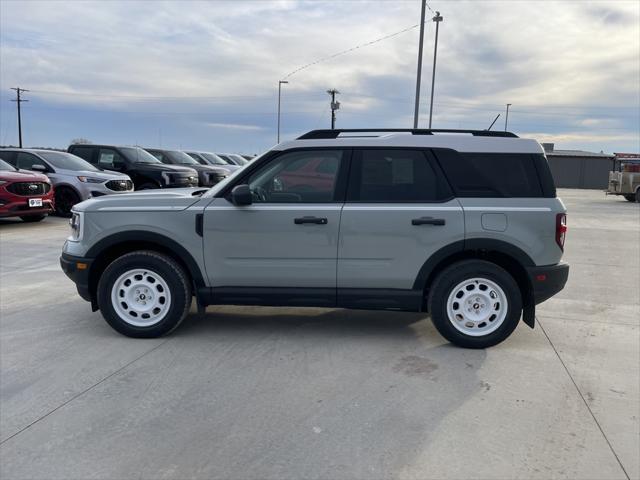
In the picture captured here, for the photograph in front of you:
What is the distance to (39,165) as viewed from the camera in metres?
12.9

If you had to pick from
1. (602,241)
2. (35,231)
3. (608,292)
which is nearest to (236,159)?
(35,231)

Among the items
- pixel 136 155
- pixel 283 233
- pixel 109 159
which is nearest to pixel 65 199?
pixel 109 159

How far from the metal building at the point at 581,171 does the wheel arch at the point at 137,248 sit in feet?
140

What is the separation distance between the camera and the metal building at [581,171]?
42219mm

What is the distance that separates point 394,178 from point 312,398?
6.49 ft

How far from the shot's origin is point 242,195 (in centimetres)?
432

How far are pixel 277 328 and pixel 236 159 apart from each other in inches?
953

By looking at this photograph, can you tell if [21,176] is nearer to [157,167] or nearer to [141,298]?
[157,167]

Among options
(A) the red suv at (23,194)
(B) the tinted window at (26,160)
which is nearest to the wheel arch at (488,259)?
(A) the red suv at (23,194)

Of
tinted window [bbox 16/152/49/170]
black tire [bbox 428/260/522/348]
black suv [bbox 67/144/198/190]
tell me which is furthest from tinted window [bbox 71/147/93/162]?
black tire [bbox 428/260/522/348]

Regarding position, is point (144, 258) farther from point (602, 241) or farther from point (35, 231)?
point (602, 241)

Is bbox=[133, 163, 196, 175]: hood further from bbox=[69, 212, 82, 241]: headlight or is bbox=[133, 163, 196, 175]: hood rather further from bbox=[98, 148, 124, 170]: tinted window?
bbox=[69, 212, 82, 241]: headlight

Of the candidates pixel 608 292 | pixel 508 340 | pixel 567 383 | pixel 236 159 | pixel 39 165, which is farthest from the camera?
pixel 236 159

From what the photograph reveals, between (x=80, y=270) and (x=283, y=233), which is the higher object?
(x=283, y=233)
